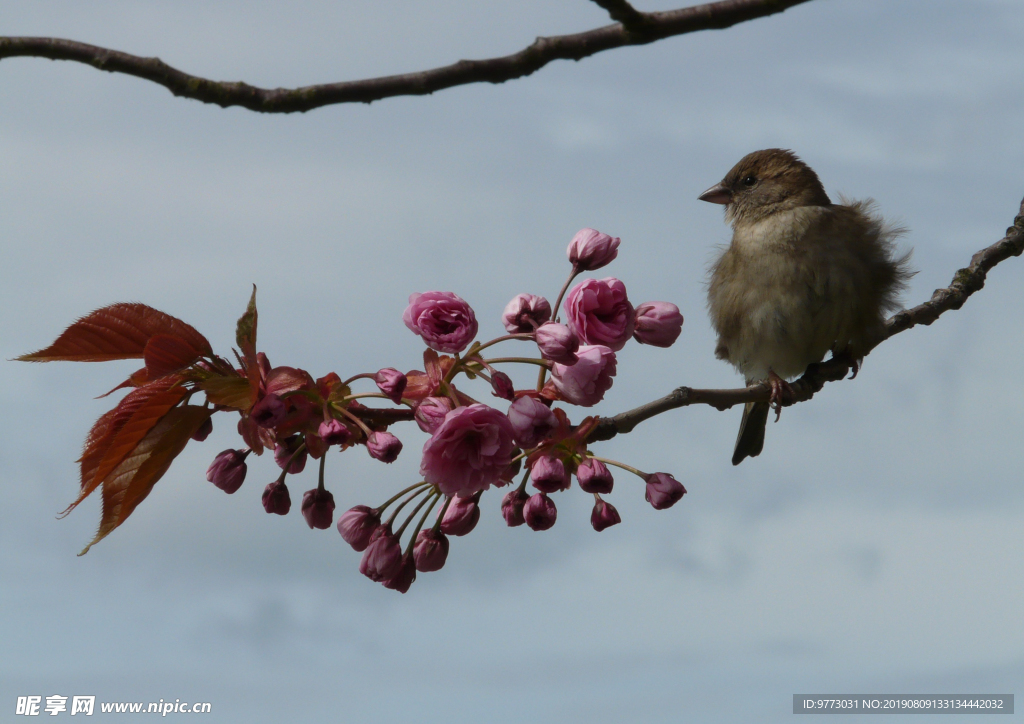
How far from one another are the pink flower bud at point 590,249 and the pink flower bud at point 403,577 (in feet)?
3.34

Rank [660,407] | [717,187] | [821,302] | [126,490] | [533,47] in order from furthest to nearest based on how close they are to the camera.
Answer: [717,187], [821,302], [660,407], [126,490], [533,47]

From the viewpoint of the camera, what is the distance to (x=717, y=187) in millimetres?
6711

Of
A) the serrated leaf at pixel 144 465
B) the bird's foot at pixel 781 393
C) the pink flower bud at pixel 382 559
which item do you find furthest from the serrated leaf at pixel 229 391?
the bird's foot at pixel 781 393

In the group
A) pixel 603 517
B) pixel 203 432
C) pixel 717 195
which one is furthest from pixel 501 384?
pixel 717 195

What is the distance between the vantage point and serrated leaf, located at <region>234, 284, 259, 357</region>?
220 cm

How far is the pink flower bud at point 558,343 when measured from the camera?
2299 mm

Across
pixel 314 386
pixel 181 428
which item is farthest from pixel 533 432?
pixel 181 428

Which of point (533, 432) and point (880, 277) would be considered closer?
point (533, 432)

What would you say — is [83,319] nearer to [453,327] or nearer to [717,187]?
[453,327]

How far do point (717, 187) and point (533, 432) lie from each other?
16.3ft

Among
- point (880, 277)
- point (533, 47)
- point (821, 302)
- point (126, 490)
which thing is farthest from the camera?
point (880, 277)

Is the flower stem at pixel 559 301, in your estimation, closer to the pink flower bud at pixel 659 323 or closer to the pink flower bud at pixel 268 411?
the pink flower bud at pixel 659 323

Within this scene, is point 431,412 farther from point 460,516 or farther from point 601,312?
point 601,312

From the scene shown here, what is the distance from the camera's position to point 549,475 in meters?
2.44
